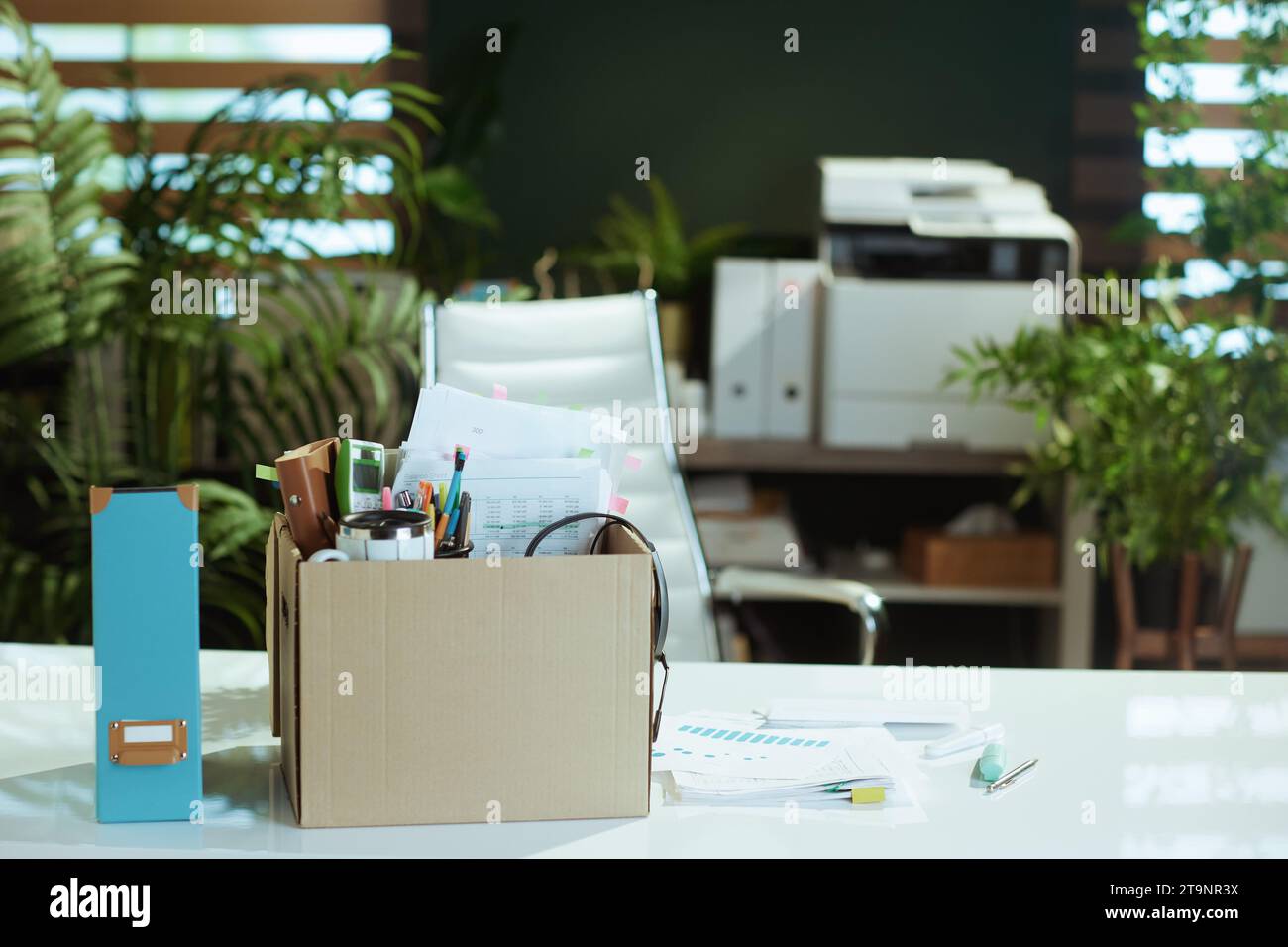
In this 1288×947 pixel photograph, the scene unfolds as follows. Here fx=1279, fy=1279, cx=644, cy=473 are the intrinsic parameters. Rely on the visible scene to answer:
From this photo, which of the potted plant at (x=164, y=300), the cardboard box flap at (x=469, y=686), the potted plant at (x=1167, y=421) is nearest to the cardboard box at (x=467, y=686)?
the cardboard box flap at (x=469, y=686)

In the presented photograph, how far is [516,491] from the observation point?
3.30 ft

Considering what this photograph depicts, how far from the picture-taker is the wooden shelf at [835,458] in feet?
9.19

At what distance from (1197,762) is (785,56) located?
2.55 m

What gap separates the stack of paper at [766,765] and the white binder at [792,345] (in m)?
1.71

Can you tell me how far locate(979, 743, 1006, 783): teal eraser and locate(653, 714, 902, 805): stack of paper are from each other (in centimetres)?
8

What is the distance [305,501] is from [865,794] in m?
0.48

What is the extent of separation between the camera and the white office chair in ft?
6.25

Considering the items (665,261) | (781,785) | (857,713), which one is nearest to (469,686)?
(781,785)

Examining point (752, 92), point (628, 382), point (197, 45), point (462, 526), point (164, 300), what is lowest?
point (462, 526)

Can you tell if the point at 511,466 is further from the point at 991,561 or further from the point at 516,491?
the point at 991,561

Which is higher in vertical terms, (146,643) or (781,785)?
(146,643)

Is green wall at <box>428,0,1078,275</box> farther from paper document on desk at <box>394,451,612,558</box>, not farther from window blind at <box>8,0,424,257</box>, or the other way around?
paper document on desk at <box>394,451,612,558</box>

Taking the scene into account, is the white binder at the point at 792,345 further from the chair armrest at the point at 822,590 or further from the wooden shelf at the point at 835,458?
the chair armrest at the point at 822,590
